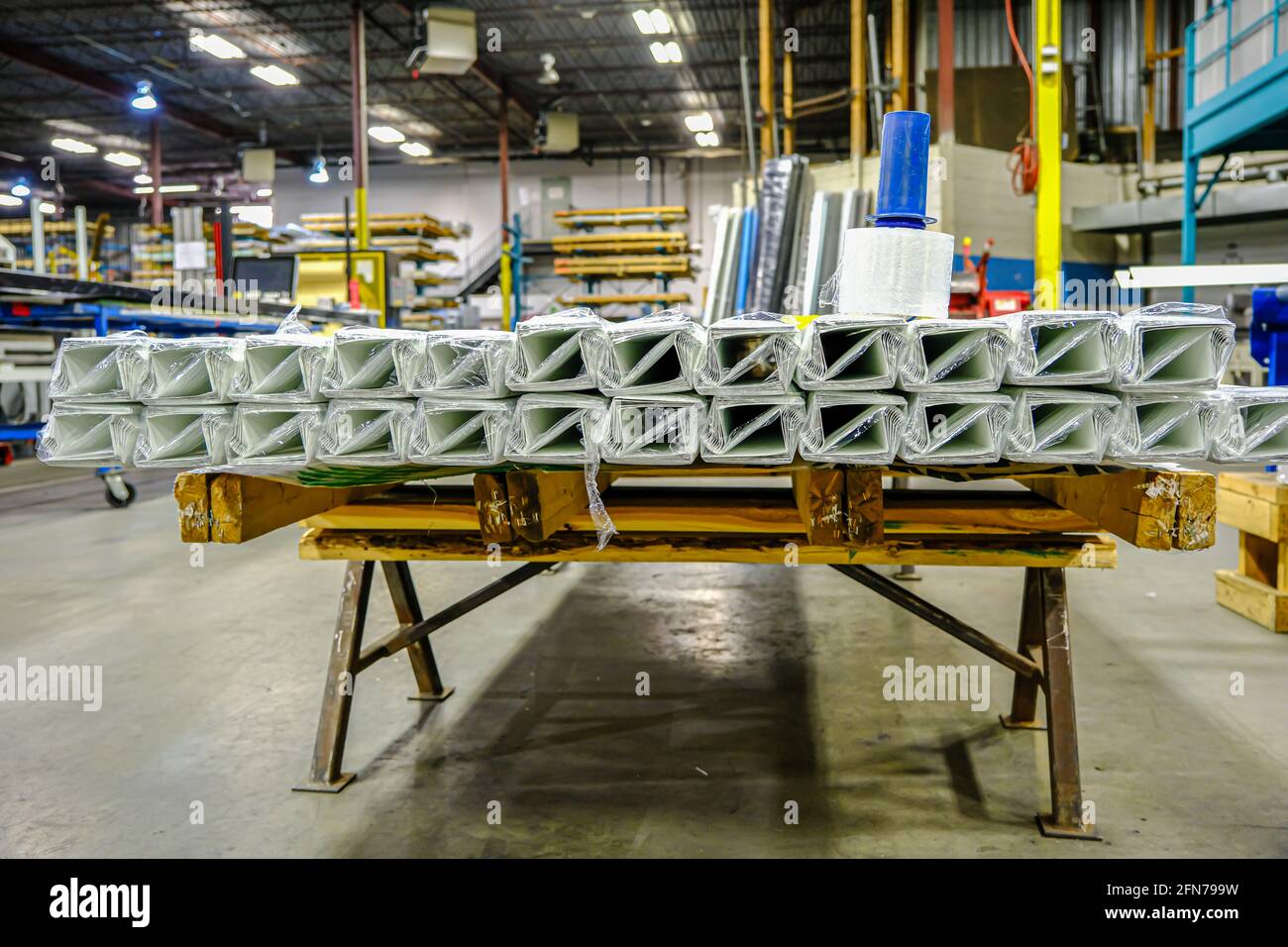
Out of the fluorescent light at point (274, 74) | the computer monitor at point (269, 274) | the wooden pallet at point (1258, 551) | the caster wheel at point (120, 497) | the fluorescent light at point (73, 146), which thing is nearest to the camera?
the wooden pallet at point (1258, 551)

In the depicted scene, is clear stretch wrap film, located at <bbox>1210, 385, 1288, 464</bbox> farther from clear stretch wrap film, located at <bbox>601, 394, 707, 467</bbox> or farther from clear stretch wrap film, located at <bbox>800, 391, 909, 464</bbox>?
clear stretch wrap film, located at <bbox>601, 394, 707, 467</bbox>

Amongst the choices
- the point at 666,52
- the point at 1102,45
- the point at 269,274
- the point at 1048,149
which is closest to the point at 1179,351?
the point at 1048,149

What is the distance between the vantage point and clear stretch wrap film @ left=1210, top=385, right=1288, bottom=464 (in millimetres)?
1594

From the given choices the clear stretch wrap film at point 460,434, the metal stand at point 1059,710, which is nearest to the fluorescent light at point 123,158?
the clear stretch wrap film at point 460,434

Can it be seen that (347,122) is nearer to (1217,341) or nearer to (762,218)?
(762,218)

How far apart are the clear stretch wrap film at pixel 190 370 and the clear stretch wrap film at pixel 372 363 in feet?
0.66

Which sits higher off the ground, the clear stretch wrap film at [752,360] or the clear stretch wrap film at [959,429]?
the clear stretch wrap film at [752,360]

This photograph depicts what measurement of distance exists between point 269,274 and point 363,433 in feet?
28.1

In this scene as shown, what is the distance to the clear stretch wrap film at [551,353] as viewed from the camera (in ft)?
5.24

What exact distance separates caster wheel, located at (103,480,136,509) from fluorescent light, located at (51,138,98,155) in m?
18.5

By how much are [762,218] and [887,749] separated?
325 cm

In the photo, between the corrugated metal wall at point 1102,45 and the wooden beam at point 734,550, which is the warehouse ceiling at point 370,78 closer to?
the corrugated metal wall at point 1102,45

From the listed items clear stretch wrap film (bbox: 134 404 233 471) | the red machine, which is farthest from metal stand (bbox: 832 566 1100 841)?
the red machine
